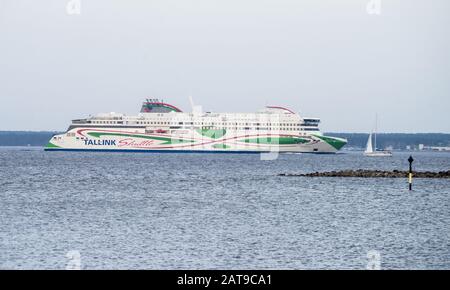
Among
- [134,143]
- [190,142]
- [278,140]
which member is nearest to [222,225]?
[134,143]

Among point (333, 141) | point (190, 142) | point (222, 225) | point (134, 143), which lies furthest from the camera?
point (333, 141)

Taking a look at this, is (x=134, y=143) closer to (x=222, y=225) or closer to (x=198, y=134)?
(x=198, y=134)

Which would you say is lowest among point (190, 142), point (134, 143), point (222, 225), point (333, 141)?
point (222, 225)

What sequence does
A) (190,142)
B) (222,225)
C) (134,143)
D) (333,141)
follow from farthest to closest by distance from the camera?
(333,141) → (190,142) → (134,143) → (222,225)

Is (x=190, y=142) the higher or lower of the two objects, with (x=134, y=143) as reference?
higher

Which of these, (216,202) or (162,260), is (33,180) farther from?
(162,260)

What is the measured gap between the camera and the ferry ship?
450 ft

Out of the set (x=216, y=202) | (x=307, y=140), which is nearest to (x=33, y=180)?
(x=216, y=202)

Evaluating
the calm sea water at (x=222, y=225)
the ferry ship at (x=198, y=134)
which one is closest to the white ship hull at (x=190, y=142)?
the ferry ship at (x=198, y=134)

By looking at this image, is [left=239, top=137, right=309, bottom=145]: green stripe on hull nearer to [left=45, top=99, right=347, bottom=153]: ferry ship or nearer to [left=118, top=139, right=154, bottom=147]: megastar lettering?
[left=45, top=99, right=347, bottom=153]: ferry ship

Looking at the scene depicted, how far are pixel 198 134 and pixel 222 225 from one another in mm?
104133

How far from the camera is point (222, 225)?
3531cm
